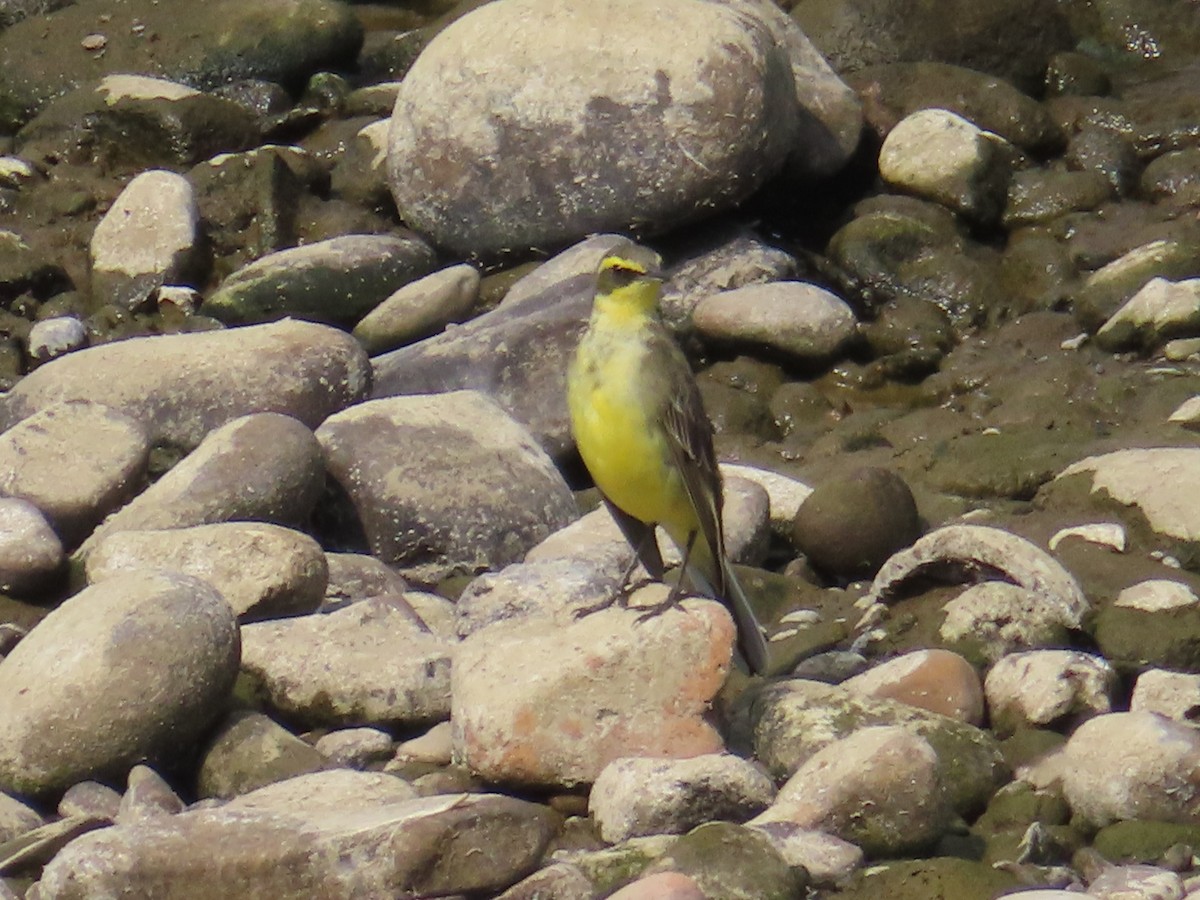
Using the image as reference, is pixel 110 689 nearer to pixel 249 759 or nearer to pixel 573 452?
pixel 249 759

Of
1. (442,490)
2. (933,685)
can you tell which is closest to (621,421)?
(933,685)

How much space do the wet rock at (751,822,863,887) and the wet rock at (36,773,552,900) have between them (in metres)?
0.75

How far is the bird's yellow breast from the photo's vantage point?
296 inches

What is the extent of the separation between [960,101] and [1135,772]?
29.0 ft

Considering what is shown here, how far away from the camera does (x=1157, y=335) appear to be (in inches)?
468

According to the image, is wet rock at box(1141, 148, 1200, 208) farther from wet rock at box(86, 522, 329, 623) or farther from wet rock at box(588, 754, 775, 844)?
wet rock at box(588, 754, 775, 844)

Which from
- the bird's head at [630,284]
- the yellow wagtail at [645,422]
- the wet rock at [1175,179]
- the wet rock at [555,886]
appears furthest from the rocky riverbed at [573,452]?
the bird's head at [630,284]

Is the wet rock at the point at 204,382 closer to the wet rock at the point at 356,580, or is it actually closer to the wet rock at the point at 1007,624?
the wet rock at the point at 356,580

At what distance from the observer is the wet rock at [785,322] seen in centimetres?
1220

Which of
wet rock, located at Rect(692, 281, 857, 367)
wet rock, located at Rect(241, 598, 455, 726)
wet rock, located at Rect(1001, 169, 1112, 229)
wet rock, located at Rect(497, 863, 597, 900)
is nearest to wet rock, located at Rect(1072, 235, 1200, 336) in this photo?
wet rock, located at Rect(1001, 169, 1112, 229)

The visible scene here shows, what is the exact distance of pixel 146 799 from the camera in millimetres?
7000

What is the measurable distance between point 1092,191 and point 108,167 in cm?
680

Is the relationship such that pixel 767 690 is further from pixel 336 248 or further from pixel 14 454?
pixel 336 248

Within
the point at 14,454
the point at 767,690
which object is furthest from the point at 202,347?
the point at 767,690
